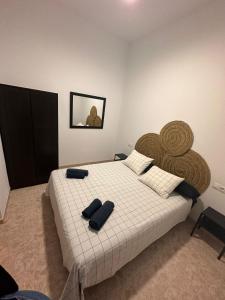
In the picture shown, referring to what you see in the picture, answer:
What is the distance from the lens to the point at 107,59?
319 cm

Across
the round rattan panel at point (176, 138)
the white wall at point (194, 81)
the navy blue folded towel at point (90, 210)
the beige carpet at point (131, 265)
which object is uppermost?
the white wall at point (194, 81)

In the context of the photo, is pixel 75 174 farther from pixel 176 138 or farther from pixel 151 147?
pixel 176 138

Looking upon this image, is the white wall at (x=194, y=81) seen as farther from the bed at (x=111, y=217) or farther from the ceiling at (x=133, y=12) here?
the bed at (x=111, y=217)

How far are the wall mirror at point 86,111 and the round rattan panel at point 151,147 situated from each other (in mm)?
1156

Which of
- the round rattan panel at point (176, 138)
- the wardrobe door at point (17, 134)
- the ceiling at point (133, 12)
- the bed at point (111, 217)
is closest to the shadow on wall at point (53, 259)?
the bed at point (111, 217)

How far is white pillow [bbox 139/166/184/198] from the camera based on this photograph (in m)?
2.05

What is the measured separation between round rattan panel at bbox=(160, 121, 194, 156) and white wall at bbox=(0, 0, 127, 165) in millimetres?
1605

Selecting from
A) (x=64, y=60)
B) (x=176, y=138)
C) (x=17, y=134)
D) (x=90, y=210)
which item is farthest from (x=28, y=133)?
(x=176, y=138)

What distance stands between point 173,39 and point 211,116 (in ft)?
4.90

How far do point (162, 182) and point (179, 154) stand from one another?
0.64 meters

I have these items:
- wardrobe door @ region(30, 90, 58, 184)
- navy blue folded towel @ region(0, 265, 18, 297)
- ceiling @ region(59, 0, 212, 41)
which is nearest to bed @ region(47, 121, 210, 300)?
navy blue folded towel @ region(0, 265, 18, 297)

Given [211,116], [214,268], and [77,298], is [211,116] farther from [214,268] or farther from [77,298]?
[77,298]

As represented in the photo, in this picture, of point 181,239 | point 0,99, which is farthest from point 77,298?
point 0,99

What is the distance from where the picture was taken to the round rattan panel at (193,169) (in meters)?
2.15
